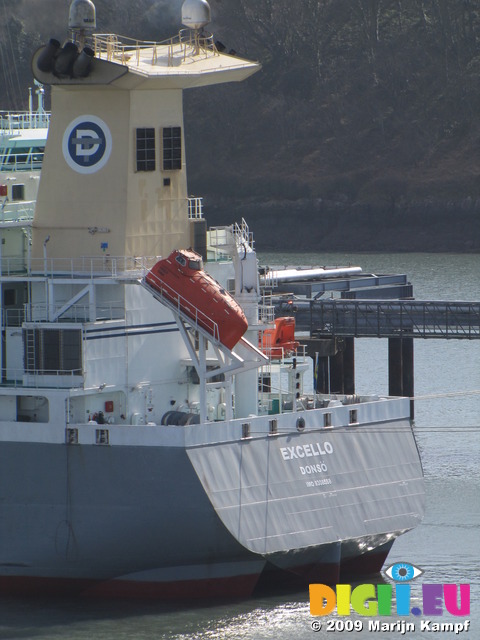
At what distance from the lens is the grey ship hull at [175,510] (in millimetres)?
31688

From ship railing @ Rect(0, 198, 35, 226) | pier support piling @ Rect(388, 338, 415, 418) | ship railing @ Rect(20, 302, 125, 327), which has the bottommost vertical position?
pier support piling @ Rect(388, 338, 415, 418)

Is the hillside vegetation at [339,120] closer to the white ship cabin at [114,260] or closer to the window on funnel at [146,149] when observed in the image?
the white ship cabin at [114,260]

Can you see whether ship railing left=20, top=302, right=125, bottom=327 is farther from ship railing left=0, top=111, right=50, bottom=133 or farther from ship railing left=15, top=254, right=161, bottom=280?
ship railing left=0, top=111, right=50, bottom=133

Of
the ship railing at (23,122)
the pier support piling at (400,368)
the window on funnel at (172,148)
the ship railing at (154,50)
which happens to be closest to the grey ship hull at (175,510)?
the window on funnel at (172,148)

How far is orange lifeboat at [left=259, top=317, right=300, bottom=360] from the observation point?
35.9m

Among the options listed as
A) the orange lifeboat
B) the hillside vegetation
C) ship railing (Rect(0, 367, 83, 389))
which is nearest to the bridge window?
ship railing (Rect(0, 367, 83, 389))

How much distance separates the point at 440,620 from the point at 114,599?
6132 mm

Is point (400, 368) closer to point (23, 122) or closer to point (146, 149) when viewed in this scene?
point (23, 122)

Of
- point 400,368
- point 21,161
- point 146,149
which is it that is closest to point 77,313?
point 146,149

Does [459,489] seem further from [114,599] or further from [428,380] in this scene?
[428,380]

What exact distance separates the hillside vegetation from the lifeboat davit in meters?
76.2

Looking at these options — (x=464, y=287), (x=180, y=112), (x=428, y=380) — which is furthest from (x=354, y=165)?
(x=180, y=112)

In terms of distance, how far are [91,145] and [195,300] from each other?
165 inches

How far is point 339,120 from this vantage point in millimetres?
120250
